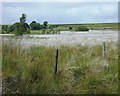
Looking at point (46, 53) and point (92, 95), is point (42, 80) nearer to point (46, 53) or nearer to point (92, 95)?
point (92, 95)

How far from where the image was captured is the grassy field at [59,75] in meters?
8.75

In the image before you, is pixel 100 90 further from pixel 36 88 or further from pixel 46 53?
pixel 46 53

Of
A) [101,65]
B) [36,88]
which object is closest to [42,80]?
[36,88]

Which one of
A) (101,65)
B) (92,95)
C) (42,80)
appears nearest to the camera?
(92,95)

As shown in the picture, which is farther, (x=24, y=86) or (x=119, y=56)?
(x=119, y=56)

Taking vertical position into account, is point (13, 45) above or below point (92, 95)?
above

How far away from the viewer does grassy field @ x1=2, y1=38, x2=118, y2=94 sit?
344 inches

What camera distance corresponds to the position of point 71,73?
31.5 ft

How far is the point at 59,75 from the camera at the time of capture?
9.56 metres

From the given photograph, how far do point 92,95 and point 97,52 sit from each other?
4749mm

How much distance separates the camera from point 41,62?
1045 cm

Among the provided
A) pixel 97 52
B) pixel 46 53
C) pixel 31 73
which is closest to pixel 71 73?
pixel 31 73

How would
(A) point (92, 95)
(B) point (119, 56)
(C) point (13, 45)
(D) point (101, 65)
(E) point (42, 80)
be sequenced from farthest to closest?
(C) point (13, 45) < (B) point (119, 56) < (D) point (101, 65) < (E) point (42, 80) < (A) point (92, 95)

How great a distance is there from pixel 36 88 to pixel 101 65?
8.23ft
